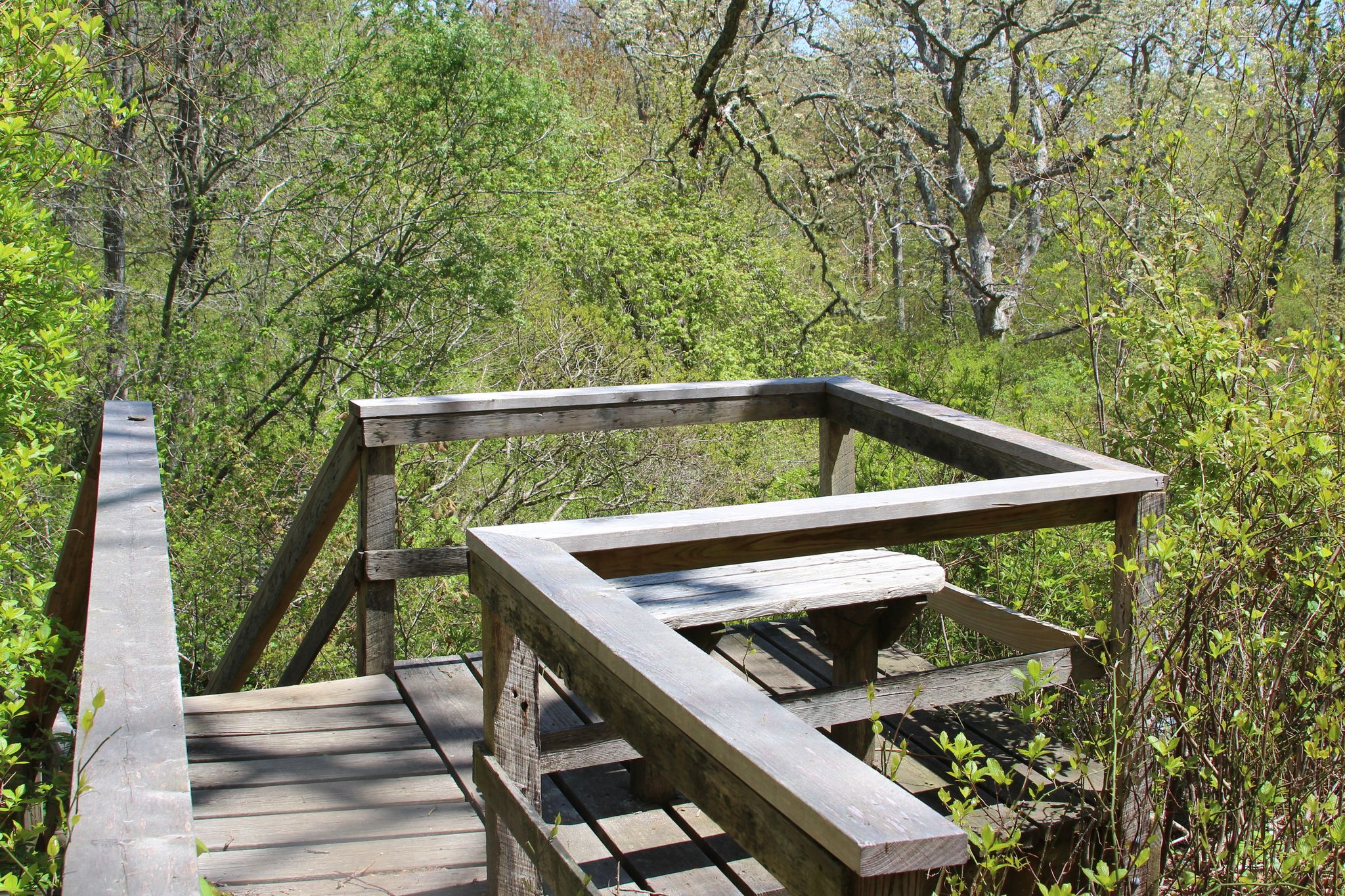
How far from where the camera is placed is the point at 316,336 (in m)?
9.15

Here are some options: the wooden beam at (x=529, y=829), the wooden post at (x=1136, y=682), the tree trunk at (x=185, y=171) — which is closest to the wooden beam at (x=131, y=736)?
the wooden beam at (x=529, y=829)

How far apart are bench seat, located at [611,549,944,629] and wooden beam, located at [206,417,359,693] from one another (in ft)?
3.90

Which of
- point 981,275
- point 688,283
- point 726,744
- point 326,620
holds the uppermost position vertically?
point 981,275

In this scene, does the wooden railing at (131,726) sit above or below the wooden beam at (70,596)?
above

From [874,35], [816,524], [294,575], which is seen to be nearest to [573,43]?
[874,35]

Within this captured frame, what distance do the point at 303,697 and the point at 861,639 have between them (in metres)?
1.75

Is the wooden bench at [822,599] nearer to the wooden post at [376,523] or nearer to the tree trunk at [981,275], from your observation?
the wooden post at [376,523]

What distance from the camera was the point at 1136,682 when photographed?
8.86 ft

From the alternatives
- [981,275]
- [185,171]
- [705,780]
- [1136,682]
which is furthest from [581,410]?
[981,275]

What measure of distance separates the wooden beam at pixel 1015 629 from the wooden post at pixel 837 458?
56 centimetres

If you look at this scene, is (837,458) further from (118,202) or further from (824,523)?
(118,202)

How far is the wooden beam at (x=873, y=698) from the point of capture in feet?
8.11

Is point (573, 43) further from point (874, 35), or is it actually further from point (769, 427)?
point (769, 427)

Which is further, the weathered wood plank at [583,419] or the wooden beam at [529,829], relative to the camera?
the weathered wood plank at [583,419]
